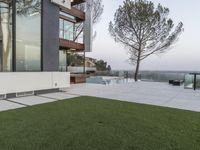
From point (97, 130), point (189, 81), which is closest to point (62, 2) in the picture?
point (97, 130)

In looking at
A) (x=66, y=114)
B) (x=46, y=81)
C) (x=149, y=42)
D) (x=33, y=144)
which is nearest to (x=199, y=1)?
(x=149, y=42)

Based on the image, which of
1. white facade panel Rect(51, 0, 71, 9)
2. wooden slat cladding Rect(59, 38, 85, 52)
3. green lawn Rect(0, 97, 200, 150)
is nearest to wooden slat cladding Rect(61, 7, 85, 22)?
wooden slat cladding Rect(59, 38, 85, 52)

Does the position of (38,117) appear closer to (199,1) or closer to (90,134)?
(90,134)

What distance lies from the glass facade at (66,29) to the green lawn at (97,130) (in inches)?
375

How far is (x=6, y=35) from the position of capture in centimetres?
632

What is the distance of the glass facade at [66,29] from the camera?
12.9 meters

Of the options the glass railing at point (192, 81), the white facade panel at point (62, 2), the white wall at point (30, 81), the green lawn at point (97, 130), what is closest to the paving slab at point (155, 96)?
the white wall at point (30, 81)

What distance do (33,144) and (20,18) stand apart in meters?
5.57

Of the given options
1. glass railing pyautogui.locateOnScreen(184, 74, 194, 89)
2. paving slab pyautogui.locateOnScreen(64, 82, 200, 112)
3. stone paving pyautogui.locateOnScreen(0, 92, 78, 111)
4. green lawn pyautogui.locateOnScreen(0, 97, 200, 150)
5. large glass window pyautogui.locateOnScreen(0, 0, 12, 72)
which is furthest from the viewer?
glass railing pyautogui.locateOnScreen(184, 74, 194, 89)

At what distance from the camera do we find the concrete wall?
741cm

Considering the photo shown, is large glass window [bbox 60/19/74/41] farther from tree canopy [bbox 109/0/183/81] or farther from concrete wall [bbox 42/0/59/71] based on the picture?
concrete wall [bbox 42/0/59/71]

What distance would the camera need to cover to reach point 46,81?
23.5ft

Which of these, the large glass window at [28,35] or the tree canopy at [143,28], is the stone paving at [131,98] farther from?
the tree canopy at [143,28]

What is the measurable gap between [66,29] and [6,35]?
738 cm
